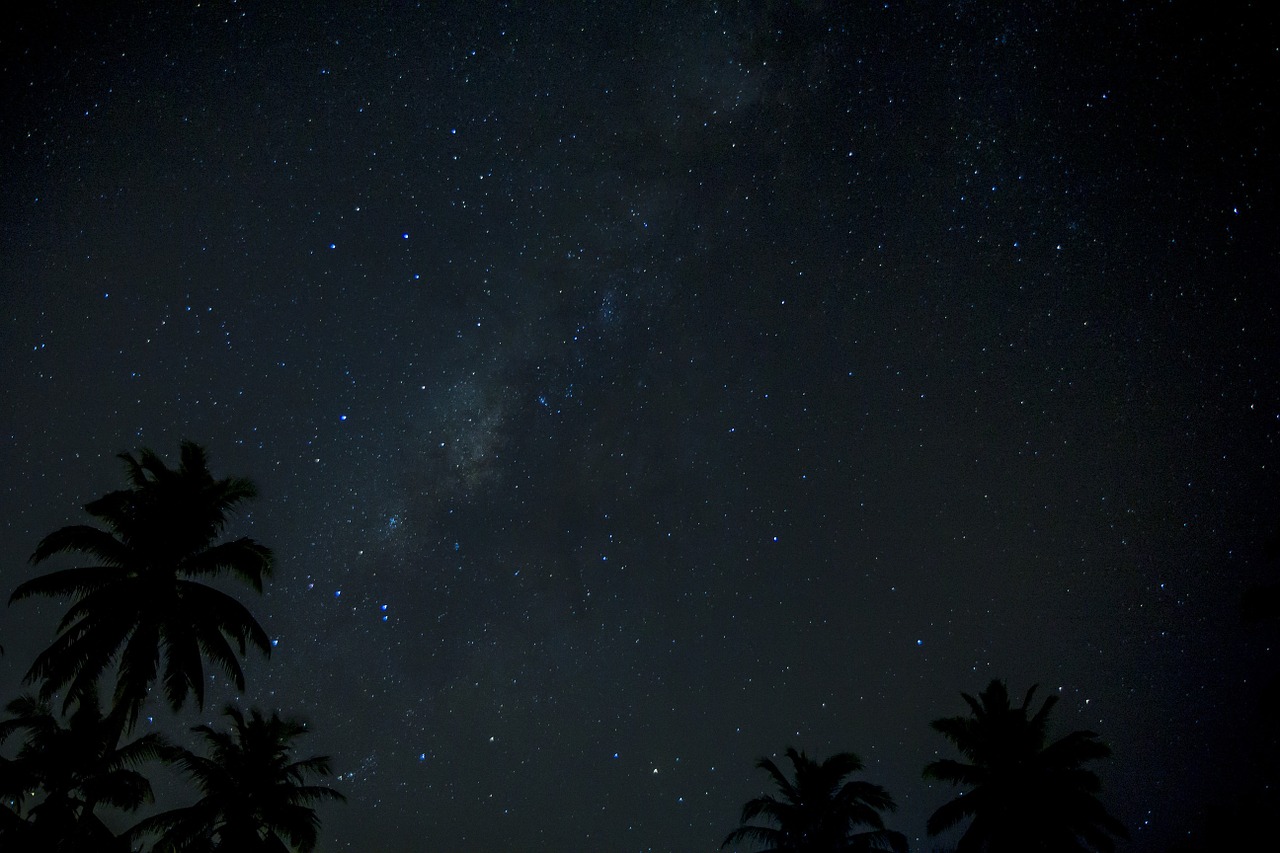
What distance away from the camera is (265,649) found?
16.4 metres

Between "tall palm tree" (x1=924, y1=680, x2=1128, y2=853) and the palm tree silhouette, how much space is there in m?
22.4

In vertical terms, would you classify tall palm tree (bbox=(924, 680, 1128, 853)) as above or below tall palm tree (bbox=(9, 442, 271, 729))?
below

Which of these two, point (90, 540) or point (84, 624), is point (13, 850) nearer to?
point (84, 624)

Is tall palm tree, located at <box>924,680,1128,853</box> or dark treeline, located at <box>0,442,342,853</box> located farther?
tall palm tree, located at <box>924,680,1128,853</box>

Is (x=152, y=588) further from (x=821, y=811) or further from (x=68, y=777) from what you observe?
(x=821, y=811)

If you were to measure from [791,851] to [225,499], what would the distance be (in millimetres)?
21292

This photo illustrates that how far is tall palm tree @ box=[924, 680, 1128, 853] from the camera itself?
20.8 meters

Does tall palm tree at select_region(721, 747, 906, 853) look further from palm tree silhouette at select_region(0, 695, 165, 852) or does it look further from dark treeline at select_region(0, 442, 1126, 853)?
palm tree silhouette at select_region(0, 695, 165, 852)

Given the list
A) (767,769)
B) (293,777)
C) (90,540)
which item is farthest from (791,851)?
(90,540)

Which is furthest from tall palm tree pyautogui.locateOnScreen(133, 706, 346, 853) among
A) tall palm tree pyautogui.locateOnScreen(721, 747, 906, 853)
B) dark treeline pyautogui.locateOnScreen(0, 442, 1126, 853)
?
tall palm tree pyautogui.locateOnScreen(721, 747, 906, 853)

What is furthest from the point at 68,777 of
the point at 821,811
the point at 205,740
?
the point at 821,811

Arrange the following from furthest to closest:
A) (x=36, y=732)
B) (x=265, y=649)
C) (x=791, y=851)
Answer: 1. (x=791, y=851)
2. (x=36, y=732)
3. (x=265, y=649)

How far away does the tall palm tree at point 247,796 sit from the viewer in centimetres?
1942

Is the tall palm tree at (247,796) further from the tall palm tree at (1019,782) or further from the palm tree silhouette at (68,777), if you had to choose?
the tall palm tree at (1019,782)
